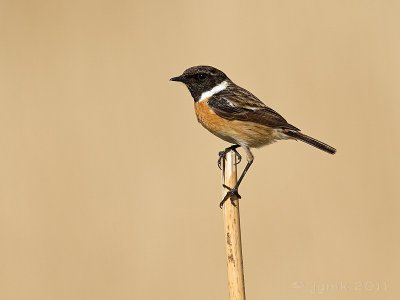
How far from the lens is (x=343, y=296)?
761 centimetres

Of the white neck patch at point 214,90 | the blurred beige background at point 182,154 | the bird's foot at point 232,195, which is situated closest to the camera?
the bird's foot at point 232,195

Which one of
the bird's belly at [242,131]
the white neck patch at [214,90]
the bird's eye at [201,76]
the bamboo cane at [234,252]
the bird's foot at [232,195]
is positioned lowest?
the bamboo cane at [234,252]

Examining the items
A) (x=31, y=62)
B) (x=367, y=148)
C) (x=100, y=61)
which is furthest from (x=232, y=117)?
(x=31, y=62)

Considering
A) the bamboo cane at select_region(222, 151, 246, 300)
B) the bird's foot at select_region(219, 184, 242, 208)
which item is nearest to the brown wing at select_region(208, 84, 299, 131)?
the bird's foot at select_region(219, 184, 242, 208)

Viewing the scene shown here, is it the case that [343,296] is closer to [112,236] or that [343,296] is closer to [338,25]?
[112,236]

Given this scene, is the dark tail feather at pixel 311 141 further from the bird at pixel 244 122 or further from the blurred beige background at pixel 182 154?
the blurred beige background at pixel 182 154

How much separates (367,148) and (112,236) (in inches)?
113

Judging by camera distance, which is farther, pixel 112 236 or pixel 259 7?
pixel 259 7

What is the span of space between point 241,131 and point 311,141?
1.85 feet

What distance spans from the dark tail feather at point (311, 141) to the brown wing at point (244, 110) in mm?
52

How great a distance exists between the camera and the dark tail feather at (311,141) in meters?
6.09

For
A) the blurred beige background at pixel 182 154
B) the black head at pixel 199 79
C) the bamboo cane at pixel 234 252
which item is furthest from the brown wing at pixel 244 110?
the blurred beige background at pixel 182 154

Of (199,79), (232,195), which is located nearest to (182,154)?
(199,79)

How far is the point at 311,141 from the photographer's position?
6227mm
